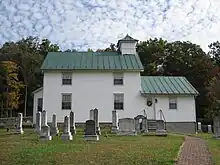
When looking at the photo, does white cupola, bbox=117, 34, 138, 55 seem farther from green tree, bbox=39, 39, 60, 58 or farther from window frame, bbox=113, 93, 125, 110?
green tree, bbox=39, 39, 60, 58

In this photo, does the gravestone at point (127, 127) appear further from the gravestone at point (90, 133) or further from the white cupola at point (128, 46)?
the white cupola at point (128, 46)

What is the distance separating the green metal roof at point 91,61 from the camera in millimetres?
35688

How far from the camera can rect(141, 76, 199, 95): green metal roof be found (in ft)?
115

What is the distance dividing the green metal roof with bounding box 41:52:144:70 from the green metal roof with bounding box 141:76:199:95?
8.35 ft

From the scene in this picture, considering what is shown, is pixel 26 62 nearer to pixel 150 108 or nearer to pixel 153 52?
pixel 153 52

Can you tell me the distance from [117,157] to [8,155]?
424 centimetres

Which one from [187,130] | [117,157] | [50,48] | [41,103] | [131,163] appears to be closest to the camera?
[131,163]

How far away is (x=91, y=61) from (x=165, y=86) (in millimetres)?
9520

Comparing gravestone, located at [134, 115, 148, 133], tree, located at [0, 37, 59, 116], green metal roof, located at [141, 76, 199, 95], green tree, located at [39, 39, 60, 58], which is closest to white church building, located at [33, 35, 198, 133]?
green metal roof, located at [141, 76, 199, 95]

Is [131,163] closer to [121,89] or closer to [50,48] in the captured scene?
[121,89]

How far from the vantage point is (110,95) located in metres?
35.2

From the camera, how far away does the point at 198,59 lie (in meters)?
54.8

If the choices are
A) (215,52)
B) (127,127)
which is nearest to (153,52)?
(215,52)

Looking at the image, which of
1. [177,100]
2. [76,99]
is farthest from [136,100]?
[76,99]
